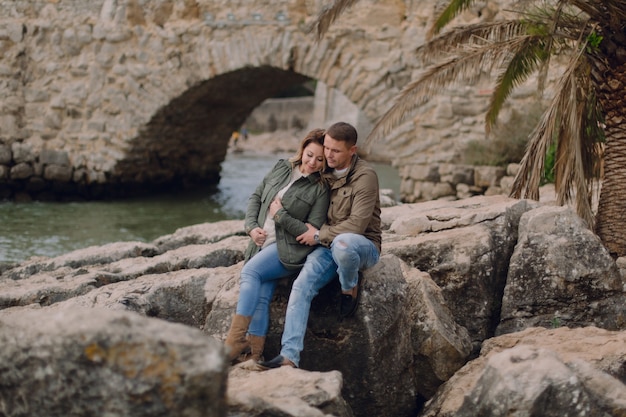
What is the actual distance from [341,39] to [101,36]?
4.24 metres

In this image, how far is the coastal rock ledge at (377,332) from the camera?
2.58 m

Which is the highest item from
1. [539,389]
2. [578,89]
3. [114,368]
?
[578,89]

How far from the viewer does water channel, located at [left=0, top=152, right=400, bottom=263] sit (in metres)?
10.2

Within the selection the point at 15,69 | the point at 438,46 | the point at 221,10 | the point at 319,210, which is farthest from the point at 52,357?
the point at 15,69

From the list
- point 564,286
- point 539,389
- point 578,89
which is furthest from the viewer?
point 578,89

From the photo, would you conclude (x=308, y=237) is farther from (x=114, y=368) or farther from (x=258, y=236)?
(x=114, y=368)

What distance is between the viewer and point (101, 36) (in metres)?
12.7

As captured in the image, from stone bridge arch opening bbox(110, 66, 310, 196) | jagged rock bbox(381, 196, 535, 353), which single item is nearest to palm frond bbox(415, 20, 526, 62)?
jagged rock bbox(381, 196, 535, 353)

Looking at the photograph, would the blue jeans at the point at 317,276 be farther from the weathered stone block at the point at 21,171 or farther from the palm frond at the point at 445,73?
the weathered stone block at the point at 21,171

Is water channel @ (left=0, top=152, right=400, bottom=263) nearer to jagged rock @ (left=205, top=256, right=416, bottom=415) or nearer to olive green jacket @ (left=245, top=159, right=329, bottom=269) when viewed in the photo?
olive green jacket @ (left=245, top=159, right=329, bottom=269)

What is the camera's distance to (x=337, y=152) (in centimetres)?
420

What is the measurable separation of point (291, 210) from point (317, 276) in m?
0.42

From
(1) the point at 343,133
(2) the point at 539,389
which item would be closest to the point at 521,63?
(1) the point at 343,133

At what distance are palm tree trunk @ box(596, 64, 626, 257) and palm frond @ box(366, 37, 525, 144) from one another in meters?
0.85
